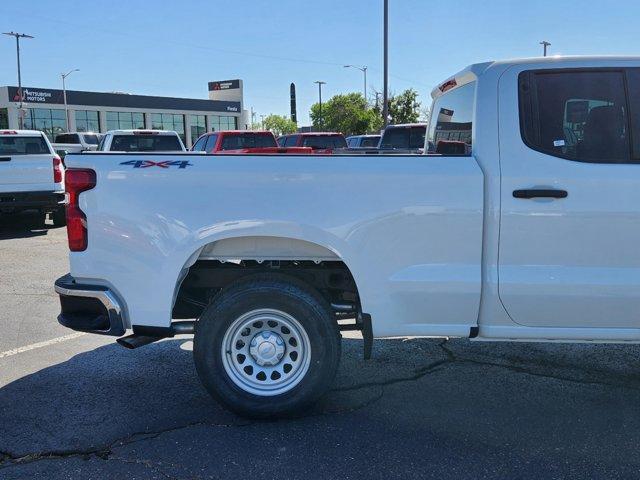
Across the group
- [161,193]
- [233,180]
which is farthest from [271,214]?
[161,193]

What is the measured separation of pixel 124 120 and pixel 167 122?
540cm

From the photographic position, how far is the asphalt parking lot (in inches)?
127

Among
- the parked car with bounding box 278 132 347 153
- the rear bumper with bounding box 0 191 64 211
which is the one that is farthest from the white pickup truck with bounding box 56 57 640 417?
the parked car with bounding box 278 132 347 153

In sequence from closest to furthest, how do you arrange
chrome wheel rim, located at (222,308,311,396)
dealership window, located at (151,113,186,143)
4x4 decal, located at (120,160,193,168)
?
4x4 decal, located at (120,160,193,168), chrome wheel rim, located at (222,308,311,396), dealership window, located at (151,113,186,143)

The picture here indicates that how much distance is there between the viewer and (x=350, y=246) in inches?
136

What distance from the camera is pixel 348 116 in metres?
63.4

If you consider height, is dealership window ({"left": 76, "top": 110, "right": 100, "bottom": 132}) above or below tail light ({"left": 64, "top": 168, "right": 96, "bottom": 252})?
above

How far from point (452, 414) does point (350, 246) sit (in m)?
1.31

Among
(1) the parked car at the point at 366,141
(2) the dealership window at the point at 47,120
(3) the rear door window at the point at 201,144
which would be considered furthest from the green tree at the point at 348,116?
(3) the rear door window at the point at 201,144

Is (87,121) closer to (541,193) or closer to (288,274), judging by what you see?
(288,274)

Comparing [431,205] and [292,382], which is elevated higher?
[431,205]

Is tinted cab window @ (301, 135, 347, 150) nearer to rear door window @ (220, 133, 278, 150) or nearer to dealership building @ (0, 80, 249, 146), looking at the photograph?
rear door window @ (220, 133, 278, 150)

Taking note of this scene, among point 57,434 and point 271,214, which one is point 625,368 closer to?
point 271,214

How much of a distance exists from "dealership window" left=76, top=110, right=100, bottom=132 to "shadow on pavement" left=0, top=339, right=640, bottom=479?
203 ft
